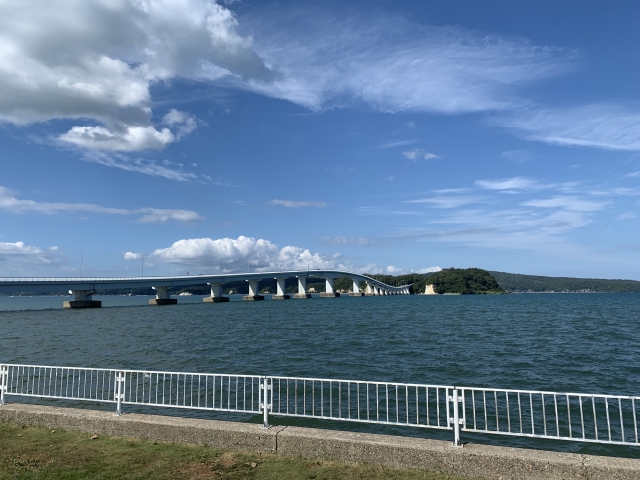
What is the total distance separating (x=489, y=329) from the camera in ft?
143

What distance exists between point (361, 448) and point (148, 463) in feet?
11.8

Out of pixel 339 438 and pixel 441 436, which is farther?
pixel 441 436

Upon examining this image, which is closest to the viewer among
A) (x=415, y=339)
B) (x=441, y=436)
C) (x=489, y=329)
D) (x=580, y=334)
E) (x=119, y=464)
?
(x=119, y=464)

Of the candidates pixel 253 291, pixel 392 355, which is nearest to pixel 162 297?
pixel 253 291

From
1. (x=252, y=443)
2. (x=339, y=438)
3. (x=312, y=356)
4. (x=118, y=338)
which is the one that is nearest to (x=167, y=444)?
(x=252, y=443)

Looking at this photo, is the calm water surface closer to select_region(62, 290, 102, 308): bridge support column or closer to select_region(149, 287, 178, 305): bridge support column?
select_region(62, 290, 102, 308): bridge support column

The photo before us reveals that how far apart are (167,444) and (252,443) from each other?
1.70m

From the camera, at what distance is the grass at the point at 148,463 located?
23.6 ft

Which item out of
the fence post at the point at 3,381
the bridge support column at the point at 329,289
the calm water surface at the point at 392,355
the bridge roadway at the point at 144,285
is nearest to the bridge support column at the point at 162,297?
the bridge roadway at the point at 144,285

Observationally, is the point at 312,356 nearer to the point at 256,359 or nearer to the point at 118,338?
the point at 256,359

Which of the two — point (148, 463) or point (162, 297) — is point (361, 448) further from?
point (162, 297)

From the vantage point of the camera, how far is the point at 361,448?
306 inches

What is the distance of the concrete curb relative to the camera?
6984mm

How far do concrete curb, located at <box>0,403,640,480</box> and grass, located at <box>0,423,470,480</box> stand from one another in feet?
0.58
